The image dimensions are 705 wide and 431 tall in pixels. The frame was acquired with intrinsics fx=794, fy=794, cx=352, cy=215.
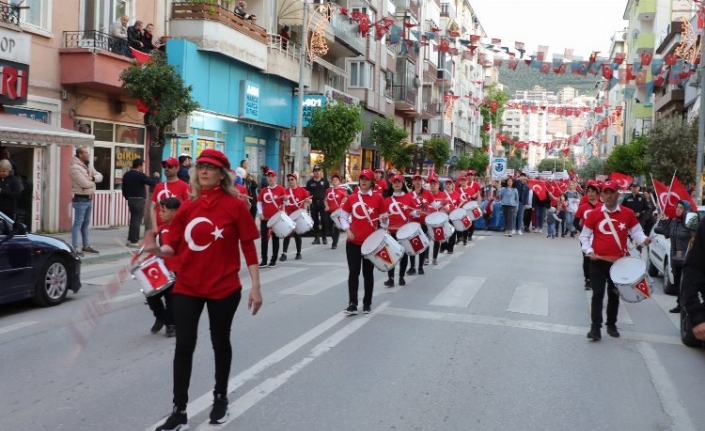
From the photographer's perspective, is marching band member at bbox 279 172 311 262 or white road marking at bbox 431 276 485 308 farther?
marching band member at bbox 279 172 311 262

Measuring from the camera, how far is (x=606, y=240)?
8.89 m

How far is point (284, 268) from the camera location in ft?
48.0

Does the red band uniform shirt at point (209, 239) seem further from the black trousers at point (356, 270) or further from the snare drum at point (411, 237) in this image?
the snare drum at point (411, 237)

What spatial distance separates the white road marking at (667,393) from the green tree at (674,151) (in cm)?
3061

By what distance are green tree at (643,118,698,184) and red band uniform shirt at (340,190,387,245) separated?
29.7m

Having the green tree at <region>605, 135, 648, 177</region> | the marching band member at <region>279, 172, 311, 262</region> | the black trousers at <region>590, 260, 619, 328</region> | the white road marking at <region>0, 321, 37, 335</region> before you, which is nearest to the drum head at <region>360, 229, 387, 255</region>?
the black trousers at <region>590, 260, 619, 328</region>

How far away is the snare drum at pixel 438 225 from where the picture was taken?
14.2 meters

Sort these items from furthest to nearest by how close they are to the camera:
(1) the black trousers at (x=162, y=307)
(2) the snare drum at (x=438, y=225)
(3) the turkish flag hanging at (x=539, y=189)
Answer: (3) the turkish flag hanging at (x=539, y=189)
(2) the snare drum at (x=438, y=225)
(1) the black trousers at (x=162, y=307)

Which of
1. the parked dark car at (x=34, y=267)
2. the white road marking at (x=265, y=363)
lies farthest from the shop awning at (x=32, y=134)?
the white road marking at (x=265, y=363)

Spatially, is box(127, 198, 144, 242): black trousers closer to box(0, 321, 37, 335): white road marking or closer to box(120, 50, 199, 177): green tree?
box(120, 50, 199, 177): green tree

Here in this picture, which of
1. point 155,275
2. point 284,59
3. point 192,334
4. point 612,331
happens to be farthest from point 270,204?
point 284,59

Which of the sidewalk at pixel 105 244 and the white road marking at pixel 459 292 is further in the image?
the sidewalk at pixel 105 244

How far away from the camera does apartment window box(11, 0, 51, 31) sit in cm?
1859

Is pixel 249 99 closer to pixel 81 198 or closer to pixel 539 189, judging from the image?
pixel 539 189
